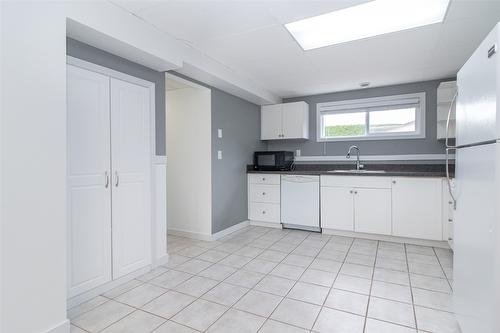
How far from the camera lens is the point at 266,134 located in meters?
4.62

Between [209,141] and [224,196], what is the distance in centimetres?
81

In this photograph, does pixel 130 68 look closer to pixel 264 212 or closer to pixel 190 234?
pixel 190 234

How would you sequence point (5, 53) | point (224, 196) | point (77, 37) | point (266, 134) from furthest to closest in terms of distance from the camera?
point (266, 134)
point (224, 196)
point (77, 37)
point (5, 53)

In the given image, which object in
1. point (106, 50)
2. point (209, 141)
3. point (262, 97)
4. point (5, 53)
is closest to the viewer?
point (5, 53)

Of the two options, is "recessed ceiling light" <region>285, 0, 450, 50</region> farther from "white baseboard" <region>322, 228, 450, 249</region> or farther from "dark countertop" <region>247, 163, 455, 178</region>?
"white baseboard" <region>322, 228, 450, 249</region>

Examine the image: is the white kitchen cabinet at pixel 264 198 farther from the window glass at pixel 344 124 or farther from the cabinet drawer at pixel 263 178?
the window glass at pixel 344 124

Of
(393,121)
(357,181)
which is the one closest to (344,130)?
(393,121)

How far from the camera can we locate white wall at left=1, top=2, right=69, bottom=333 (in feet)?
4.42

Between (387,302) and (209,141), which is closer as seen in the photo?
(387,302)

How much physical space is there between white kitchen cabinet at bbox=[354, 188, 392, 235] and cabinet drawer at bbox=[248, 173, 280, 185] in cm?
115

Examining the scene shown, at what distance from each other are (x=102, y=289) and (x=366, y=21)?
309 cm

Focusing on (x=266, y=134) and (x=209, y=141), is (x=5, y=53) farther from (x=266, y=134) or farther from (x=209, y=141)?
(x=266, y=134)

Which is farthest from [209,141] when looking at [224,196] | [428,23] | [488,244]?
[488,244]

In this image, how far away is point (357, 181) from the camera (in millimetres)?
3512
